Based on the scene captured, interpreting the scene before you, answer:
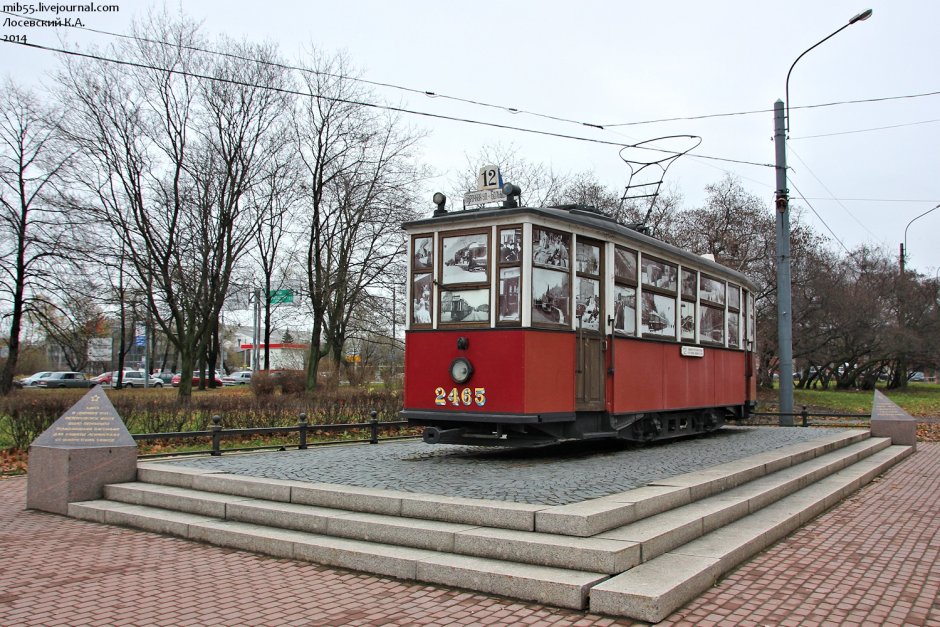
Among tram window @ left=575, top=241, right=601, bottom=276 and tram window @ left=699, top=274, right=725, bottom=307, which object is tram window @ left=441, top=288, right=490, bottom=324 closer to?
tram window @ left=575, top=241, right=601, bottom=276

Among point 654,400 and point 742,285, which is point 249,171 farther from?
point 654,400

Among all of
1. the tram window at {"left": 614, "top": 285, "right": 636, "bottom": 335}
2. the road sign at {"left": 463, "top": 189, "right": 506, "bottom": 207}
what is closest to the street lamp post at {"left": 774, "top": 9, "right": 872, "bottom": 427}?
the tram window at {"left": 614, "top": 285, "right": 636, "bottom": 335}

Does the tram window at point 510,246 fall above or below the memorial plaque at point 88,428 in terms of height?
above

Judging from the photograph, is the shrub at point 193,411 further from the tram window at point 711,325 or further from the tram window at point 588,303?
the tram window at point 588,303

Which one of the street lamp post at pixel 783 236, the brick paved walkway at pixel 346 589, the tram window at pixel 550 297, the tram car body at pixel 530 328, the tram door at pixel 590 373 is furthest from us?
the street lamp post at pixel 783 236

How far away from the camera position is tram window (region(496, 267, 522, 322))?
9734mm

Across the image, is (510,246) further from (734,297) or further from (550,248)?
(734,297)

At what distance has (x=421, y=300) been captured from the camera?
10.7 meters

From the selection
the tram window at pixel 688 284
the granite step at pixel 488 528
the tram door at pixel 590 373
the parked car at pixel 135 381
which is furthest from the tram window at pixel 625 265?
the parked car at pixel 135 381

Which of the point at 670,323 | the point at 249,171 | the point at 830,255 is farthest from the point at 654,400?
the point at 830,255

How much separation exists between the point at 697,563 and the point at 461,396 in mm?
4757

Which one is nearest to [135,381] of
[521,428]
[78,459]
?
[78,459]

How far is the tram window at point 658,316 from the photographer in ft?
38.8

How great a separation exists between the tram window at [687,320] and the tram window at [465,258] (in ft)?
14.7
